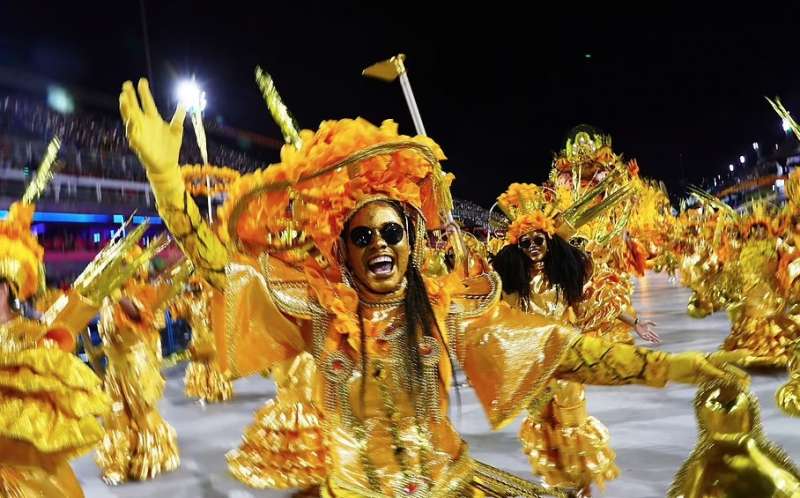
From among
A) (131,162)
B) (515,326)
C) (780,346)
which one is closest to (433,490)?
(515,326)

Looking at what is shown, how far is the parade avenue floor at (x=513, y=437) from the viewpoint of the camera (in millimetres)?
4320

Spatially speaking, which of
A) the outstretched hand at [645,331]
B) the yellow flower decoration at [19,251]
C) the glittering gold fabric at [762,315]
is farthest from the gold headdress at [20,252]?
the glittering gold fabric at [762,315]

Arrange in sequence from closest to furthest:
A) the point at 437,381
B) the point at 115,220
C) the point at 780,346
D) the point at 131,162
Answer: the point at 437,381 → the point at 780,346 → the point at 115,220 → the point at 131,162

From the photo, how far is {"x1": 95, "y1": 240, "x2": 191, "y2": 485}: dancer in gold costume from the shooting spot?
4.75 metres

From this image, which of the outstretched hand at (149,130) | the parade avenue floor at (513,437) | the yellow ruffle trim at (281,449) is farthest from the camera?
the parade avenue floor at (513,437)

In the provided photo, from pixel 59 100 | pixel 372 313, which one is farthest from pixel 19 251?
pixel 59 100

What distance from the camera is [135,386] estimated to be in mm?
4930

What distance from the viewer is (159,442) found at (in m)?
4.85

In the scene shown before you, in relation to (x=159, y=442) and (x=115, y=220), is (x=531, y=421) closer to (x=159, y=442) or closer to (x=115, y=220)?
(x=159, y=442)

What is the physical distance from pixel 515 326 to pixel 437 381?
31 cm

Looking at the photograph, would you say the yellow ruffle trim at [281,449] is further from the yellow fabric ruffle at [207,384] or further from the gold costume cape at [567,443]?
the yellow fabric ruffle at [207,384]

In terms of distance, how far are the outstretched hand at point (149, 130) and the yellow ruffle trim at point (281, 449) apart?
98.8 inches

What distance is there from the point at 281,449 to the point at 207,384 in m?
3.26

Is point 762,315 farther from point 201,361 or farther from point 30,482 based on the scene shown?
point 30,482
